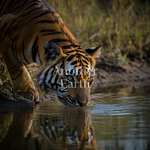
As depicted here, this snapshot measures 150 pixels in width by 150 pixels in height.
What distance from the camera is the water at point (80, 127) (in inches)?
96.7

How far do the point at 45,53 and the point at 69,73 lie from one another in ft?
1.51

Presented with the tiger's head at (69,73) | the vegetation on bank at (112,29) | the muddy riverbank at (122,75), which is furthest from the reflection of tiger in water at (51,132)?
the vegetation on bank at (112,29)

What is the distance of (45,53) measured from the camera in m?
4.14

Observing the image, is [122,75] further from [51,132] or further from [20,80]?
[51,132]

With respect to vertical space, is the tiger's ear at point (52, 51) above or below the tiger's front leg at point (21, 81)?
above

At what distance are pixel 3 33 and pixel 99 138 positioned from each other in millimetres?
2861

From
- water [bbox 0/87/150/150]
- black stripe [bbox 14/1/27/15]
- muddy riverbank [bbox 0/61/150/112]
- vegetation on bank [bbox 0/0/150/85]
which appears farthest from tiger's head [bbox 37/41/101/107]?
vegetation on bank [bbox 0/0/150/85]

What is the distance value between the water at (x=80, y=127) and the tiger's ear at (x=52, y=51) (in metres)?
0.72

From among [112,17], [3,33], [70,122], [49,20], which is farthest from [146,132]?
[112,17]

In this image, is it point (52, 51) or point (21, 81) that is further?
point (21, 81)

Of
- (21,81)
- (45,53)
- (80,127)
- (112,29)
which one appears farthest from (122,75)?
(80,127)

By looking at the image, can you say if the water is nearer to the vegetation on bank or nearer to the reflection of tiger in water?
the reflection of tiger in water

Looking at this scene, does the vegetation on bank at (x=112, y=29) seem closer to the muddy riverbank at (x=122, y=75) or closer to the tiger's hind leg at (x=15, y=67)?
the muddy riverbank at (x=122, y=75)

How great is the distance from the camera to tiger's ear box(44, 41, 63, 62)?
398 centimetres
